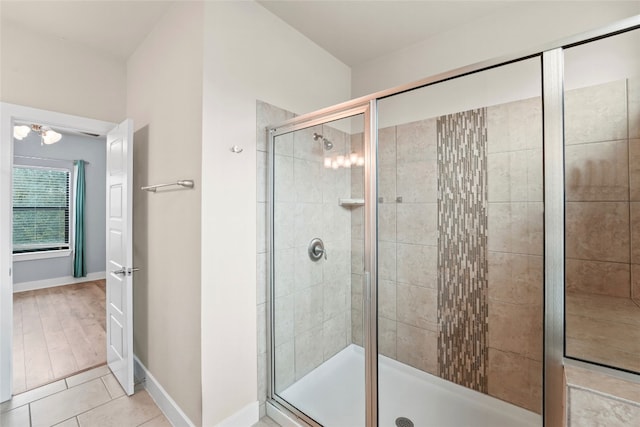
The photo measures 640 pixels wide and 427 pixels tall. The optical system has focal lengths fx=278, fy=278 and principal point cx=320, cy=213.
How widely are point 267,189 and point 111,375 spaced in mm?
2081

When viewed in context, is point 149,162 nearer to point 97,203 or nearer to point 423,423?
point 423,423

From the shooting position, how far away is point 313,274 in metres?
1.96

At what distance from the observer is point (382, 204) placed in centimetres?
157

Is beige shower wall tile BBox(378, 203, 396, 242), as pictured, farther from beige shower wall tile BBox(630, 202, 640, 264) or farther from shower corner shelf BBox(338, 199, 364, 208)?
beige shower wall tile BBox(630, 202, 640, 264)

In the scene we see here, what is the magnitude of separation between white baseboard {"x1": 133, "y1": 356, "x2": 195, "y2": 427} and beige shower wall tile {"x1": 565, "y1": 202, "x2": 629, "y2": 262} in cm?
218

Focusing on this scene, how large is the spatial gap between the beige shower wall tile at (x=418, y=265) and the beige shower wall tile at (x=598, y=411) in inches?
42.4

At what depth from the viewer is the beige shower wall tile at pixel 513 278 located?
153 cm

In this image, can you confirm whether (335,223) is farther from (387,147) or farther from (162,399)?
(162,399)

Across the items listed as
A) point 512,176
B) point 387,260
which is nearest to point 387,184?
point 387,260

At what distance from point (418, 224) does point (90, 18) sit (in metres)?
2.69

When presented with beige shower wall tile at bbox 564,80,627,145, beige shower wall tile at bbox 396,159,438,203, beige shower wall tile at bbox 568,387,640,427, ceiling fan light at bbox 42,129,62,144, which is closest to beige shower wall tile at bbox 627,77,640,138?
beige shower wall tile at bbox 564,80,627,145

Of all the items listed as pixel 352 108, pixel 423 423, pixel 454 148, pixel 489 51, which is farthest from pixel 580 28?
pixel 423 423

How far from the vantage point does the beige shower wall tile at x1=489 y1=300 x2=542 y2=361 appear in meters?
1.55

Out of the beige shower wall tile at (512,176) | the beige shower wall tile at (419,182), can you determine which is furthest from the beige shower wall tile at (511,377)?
the beige shower wall tile at (419,182)
